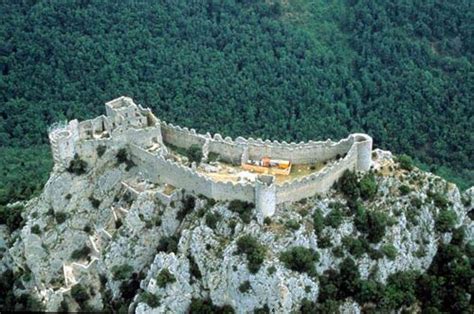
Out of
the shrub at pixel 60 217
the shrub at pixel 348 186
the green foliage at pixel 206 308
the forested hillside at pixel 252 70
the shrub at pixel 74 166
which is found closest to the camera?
the green foliage at pixel 206 308

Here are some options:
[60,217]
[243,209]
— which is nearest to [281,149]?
[243,209]

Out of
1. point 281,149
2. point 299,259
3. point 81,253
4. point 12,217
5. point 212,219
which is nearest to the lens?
point 299,259

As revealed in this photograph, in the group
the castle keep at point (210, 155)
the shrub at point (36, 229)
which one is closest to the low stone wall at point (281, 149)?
the castle keep at point (210, 155)

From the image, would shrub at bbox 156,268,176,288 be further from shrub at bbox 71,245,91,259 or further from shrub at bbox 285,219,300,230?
shrub at bbox 71,245,91,259

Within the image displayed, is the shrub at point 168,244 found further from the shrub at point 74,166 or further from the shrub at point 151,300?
the shrub at point 74,166

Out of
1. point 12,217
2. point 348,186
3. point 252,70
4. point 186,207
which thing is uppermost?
point 348,186

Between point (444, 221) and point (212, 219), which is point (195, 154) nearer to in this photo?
point (212, 219)
